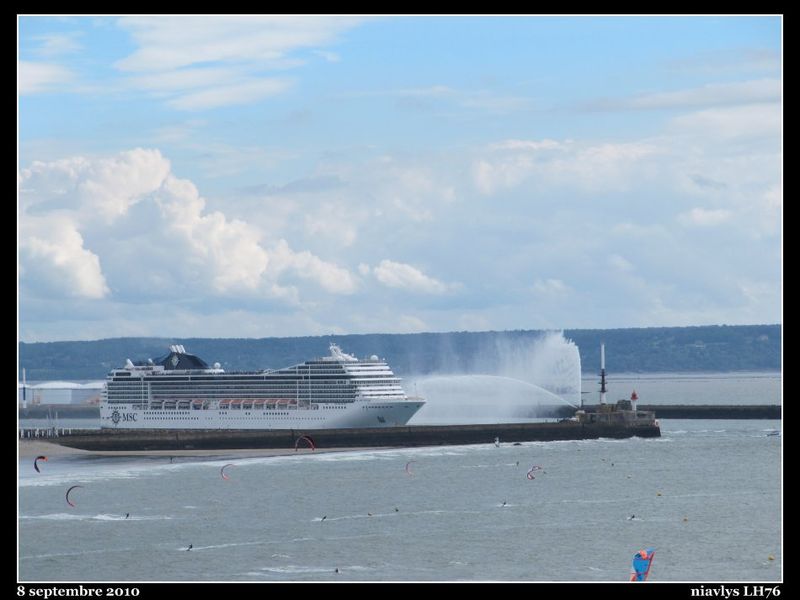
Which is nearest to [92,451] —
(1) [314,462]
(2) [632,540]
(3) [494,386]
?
(1) [314,462]

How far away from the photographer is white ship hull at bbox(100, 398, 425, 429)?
85.2 meters

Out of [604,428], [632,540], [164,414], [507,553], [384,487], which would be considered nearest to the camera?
[507,553]

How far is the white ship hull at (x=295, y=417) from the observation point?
85.2 meters

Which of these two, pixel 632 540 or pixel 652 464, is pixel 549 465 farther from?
pixel 632 540

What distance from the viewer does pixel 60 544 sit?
41.1 m

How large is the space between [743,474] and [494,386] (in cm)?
9013

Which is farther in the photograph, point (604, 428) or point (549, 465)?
point (604, 428)

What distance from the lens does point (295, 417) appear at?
86688mm

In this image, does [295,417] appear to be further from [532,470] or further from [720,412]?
[720,412]

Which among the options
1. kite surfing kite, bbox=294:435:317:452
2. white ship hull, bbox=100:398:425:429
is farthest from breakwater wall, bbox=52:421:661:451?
white ship hull, bbox=100:398:425:429

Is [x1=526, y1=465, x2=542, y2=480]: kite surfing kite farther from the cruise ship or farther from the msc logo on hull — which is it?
the msc logo on hull

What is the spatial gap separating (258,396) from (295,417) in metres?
3.96

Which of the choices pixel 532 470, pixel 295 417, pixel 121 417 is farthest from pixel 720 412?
pixel 532 470
